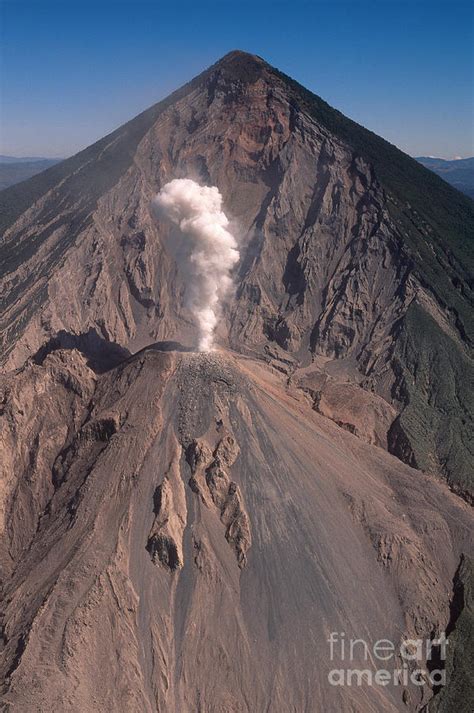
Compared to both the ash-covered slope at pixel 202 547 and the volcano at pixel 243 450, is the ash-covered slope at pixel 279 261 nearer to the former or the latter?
the volcano at pixel 243 450

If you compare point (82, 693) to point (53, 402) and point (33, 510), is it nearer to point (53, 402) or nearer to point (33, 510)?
point (33, 510)

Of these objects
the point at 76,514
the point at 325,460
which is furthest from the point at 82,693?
the point at 325,460
